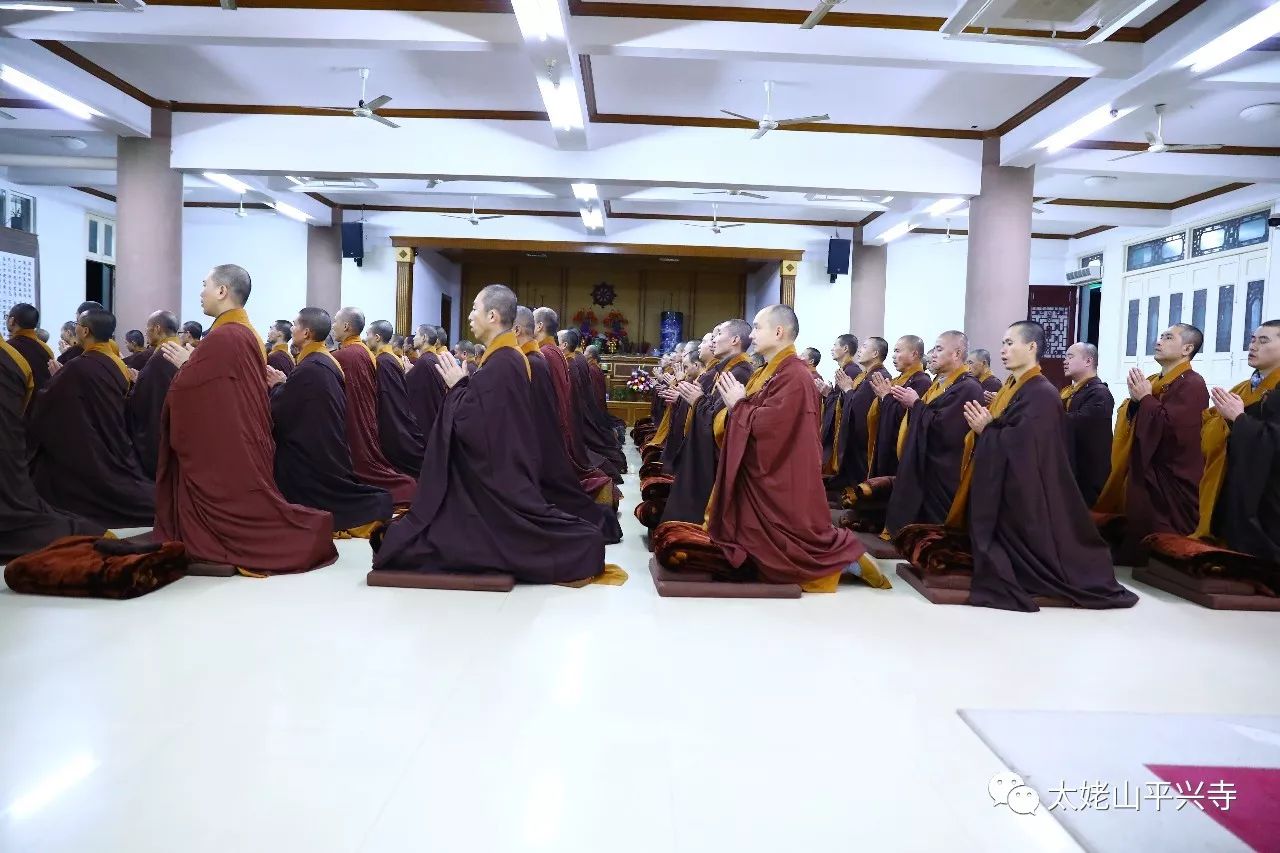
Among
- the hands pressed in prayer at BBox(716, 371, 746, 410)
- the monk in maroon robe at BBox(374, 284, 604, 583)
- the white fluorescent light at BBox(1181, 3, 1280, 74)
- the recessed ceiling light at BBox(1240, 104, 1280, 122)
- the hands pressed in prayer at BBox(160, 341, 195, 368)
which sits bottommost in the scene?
the monk in maroon robe at BBox(374, 284, 604, 583)

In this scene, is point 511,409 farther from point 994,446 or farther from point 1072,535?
point 1072,535

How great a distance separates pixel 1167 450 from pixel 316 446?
5.92 m

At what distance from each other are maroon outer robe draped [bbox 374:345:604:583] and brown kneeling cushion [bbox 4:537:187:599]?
1169mm

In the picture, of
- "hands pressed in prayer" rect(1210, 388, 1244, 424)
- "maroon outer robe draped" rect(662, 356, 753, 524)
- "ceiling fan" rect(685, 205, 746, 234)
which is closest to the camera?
"hands pressed in prayer" rect(1210, 388, 1244, 424)

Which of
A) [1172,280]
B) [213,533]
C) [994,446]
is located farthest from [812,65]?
[1172,280]

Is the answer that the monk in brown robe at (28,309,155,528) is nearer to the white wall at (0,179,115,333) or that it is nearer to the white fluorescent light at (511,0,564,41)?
the white fluorescent light at (511,0,564,41)

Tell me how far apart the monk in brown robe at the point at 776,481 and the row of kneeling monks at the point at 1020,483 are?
0.01 metres

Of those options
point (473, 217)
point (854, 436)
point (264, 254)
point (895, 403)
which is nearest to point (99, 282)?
point (264, 254)

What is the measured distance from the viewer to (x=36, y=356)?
7.38 metres

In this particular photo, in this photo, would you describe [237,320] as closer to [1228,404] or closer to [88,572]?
[88,572]

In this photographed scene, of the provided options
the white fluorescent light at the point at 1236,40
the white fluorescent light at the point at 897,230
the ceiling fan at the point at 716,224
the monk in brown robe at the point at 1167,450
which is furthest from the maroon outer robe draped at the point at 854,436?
the ceiling fan at the point at 716,224

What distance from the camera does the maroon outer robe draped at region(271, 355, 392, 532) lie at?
6219 mm

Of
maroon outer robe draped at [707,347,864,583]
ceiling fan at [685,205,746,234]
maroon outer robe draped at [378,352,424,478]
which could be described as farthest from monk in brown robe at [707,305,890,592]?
ceiling fan at [685,205,746,234]

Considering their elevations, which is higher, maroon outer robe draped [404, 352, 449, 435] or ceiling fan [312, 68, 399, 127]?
ceiling fan [312, 68, 399, 127]
